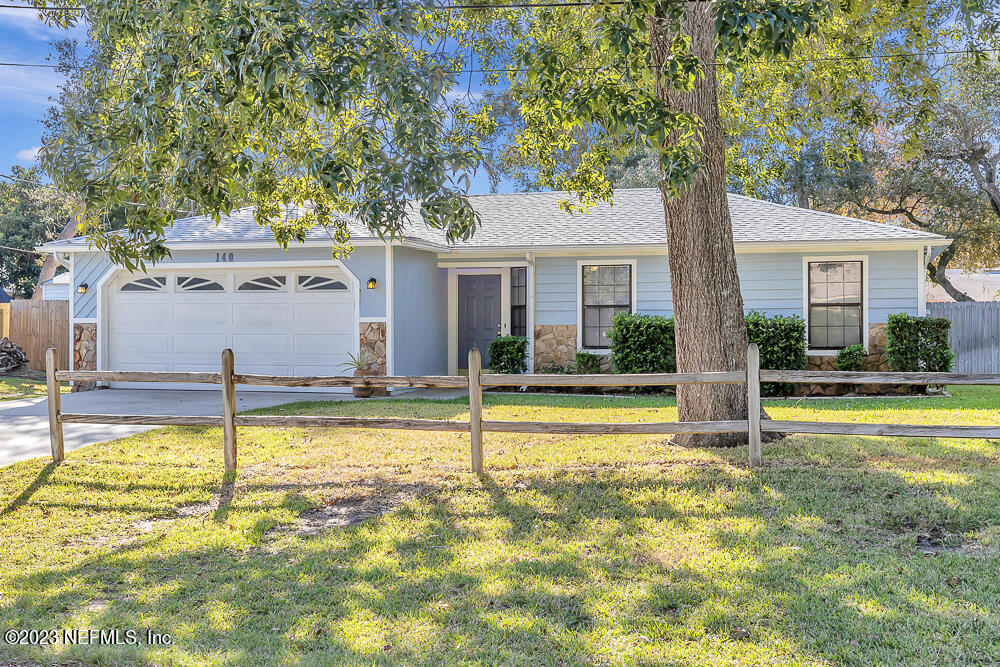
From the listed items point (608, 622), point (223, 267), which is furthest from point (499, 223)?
point (608, 622)

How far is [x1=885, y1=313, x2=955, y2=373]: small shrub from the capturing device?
42.1 feet

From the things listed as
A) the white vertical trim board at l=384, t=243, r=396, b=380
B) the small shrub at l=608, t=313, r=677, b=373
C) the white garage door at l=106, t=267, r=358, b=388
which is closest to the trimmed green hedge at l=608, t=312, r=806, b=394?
the small shrub at l=608, t=313, r=677, b=373

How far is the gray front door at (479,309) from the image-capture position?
1580cm

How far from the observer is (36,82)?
2481 cm

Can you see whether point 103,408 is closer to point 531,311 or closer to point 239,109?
point 531,311

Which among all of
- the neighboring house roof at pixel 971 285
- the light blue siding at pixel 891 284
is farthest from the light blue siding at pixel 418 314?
the neighboring house roof at pixel 971 285

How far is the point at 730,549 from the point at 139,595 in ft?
11.8

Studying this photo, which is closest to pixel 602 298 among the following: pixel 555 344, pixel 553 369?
pixel 555 344

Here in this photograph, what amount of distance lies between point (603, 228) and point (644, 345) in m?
2.88

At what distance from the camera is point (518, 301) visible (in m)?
15.1

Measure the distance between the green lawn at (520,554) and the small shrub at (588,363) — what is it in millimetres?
5907

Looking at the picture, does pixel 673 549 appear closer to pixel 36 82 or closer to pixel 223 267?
pixel 223 267

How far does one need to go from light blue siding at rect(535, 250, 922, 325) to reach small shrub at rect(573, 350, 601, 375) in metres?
0.77

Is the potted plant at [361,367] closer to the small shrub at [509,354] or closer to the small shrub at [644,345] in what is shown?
the small shrub at [509,354]
